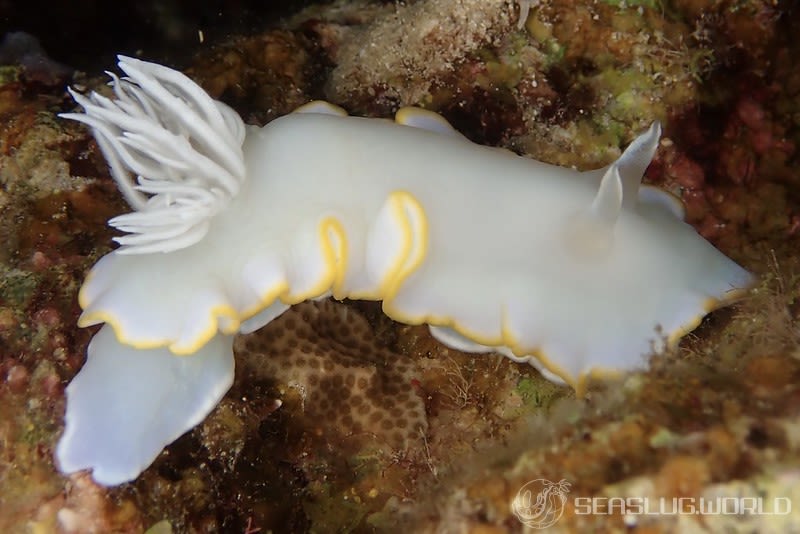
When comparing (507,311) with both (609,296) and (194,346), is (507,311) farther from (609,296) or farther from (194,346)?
(194,346)

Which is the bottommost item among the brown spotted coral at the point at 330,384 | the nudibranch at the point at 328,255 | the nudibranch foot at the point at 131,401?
the brown spotted coral at the point at 330,384

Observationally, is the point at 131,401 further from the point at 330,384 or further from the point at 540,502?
the point at 540,502

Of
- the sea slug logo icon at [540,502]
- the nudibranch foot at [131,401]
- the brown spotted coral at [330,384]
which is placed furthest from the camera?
the brown spotted coral at [330,384]

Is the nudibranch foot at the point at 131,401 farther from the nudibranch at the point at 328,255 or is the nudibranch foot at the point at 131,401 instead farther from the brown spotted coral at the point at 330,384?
the brown spotted coral at the point at 330,384

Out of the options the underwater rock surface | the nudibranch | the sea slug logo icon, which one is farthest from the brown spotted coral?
the sea slug logo icon
